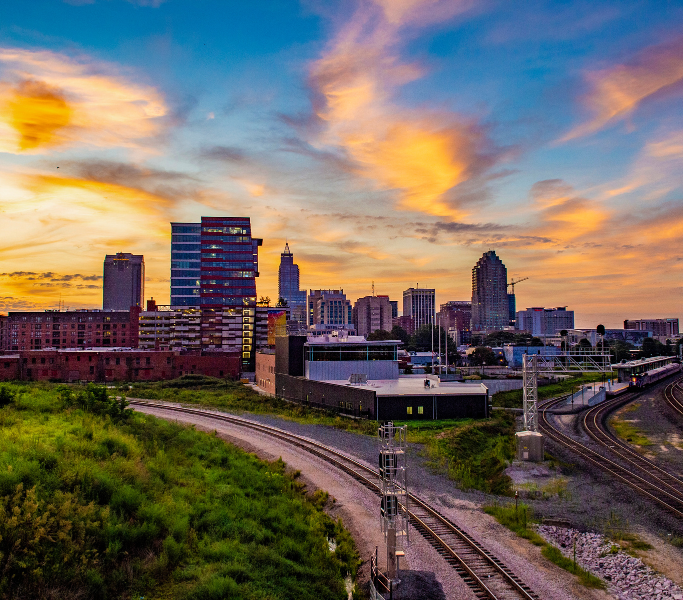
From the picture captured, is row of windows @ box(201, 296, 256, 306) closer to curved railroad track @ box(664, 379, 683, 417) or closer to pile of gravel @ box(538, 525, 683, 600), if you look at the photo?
curved railroad track @ box(664, 379, 683, 417)

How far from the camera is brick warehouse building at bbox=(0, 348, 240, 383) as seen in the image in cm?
7769

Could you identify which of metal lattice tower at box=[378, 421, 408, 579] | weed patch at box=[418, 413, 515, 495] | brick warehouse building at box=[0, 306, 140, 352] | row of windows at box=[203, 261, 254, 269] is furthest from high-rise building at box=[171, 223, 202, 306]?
metal lattice tower at box=[378, 421, 408, 579]

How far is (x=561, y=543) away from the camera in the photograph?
21062mm

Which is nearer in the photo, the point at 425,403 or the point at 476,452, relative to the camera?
→ the point at 476,452

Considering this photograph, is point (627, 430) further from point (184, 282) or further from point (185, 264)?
point (185, 264)

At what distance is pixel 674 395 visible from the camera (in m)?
74.2

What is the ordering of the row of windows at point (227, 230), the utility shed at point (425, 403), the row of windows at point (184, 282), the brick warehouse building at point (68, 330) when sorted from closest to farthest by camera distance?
1. the utility shed at point (425, 403)
2. the brick warehouse building at point (68, 330)
3. the row of windows at point (227, 230)
4. the row of windows at point (184, 282)

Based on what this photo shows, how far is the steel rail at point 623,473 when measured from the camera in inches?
1043

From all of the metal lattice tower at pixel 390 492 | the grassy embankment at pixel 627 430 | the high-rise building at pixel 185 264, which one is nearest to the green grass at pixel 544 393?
the grassy embankment at pixel 627 430

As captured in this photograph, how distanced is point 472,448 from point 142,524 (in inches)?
1071

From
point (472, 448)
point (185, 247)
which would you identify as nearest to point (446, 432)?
point (472, 448)

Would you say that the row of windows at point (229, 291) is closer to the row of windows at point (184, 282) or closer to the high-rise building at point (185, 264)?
the high-rise building at point (185, 264)

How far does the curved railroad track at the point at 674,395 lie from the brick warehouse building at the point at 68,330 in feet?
430

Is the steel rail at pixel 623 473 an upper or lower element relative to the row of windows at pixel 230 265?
lower
